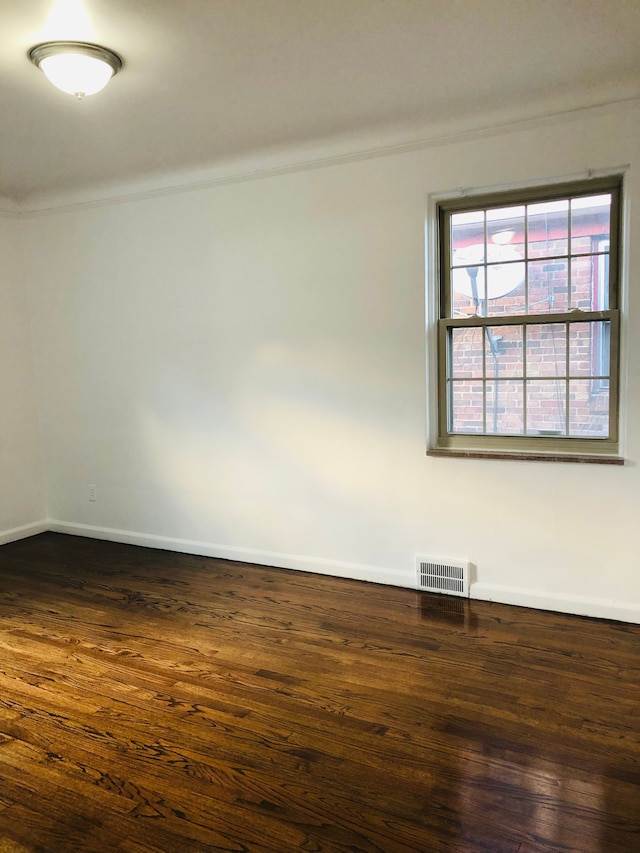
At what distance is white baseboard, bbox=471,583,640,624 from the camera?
329cm

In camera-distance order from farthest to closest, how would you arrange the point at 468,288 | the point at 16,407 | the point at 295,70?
1. the point at 16,407
2. the point at 468,288
3. the point at 295,70

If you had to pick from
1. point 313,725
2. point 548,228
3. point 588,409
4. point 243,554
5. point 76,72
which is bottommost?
point 313,725

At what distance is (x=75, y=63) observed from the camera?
8.59 feet

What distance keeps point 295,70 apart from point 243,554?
2.97m

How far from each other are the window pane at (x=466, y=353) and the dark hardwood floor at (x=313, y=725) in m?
1.34

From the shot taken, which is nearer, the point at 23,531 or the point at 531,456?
the point at 531,456

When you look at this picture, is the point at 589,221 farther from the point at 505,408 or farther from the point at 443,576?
the point at 443,576

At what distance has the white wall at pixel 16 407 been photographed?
4988 millimetres

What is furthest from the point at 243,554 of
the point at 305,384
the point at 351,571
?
the point at 305,384

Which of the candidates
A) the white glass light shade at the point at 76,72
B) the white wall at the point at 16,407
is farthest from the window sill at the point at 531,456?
the white wall at the point at 16,407

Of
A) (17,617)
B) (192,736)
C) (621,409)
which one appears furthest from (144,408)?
(621,409)

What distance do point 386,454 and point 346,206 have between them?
151cm

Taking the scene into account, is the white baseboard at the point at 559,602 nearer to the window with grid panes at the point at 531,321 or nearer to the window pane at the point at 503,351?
the window with grid panes at the point at 531,321

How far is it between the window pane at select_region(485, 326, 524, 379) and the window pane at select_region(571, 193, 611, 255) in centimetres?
53
